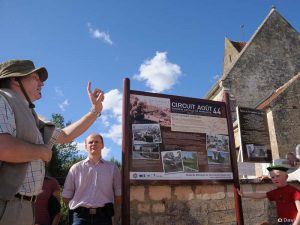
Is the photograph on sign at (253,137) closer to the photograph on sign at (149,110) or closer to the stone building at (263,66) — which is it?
the photograph on sign at (149,110)

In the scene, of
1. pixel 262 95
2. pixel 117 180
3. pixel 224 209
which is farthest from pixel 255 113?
pixel 262 95

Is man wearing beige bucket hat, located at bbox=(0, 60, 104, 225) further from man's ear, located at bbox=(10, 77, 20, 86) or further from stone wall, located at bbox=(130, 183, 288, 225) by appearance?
stone wall, located at bbox=(130, 183, 288, 225)

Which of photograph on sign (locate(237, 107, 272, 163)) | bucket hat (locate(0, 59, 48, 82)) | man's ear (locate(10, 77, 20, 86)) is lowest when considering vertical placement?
man's ear (locate(10, 77, 20, 86))

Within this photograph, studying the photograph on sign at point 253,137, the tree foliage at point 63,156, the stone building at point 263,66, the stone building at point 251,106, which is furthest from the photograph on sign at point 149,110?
the tree foliage at point 63,156

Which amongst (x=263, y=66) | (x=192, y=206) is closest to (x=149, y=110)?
(x=192, y=206)

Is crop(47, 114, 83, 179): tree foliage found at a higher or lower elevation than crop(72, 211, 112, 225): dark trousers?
higher

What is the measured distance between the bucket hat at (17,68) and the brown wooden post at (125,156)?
109 inches

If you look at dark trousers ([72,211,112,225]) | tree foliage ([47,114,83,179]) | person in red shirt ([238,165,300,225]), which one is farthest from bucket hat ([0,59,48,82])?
tree foliage ([47,114,83,179])

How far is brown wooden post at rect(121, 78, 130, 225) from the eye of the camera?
461cm

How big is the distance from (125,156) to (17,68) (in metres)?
2.89

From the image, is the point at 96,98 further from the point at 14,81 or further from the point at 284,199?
the point at 284,199

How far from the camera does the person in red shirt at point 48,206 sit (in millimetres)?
4336

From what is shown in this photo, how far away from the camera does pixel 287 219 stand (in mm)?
4352

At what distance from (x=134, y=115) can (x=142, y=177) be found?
1010 mm
